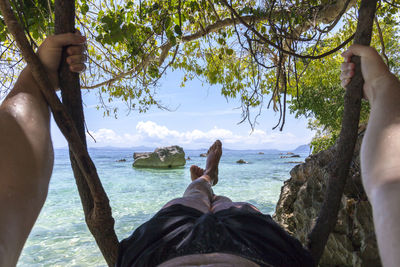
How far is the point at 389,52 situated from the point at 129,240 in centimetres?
944

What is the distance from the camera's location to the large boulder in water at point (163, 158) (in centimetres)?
2141

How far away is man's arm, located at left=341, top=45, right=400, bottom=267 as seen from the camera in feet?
1.72

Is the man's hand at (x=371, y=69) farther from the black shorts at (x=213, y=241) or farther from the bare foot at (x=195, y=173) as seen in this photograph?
the bare foot at (x=195, y=173)

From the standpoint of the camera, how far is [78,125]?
88 centimetres

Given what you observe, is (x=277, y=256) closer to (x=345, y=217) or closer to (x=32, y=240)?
(x=345, y=217)

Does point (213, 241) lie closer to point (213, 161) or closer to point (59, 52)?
point (59, 52)

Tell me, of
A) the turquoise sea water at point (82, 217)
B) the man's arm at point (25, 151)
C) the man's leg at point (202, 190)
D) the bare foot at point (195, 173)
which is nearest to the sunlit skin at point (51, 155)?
the man's arm at point (25, 151)

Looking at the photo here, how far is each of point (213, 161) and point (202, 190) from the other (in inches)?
→ 43.9

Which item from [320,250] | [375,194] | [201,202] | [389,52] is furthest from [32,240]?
[389,52]

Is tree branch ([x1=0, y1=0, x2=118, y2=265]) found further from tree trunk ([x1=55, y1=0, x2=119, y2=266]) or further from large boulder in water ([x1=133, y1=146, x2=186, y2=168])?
large boulder in water ([x1=133, y1=146, x2=186, y2=168])

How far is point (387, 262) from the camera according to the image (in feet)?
1.67

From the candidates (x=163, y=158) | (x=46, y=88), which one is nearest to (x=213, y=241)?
(x=46, y=88)

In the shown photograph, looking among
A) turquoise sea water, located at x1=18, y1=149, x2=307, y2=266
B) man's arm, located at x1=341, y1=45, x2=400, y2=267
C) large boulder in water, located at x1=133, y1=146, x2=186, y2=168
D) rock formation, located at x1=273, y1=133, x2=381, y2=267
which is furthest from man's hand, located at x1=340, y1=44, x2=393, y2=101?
large boulder in water, located at x1=133, y1=146, x2=186, y2=168

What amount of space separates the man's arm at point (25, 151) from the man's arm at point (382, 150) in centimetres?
76
